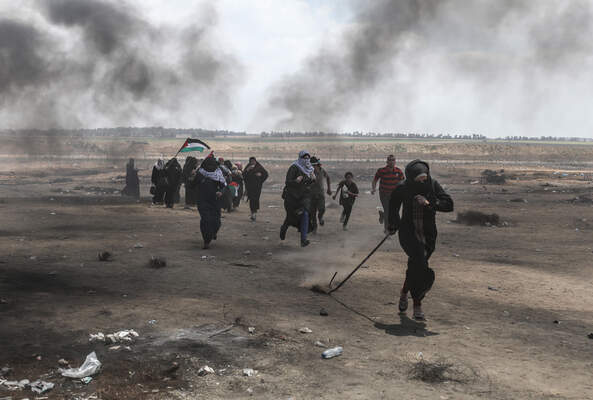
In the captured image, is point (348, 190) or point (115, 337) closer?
point (115, 337)

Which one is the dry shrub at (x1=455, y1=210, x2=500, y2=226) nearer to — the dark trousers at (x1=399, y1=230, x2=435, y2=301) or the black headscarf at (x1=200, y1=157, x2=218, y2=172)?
the black headscarf at (x1=200, y1=157, x2=218, y2=172)

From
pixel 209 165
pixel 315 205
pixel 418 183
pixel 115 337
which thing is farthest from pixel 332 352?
pixel 315 205

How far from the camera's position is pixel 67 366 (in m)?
5.00

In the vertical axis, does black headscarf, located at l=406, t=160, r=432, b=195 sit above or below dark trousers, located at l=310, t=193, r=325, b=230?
above

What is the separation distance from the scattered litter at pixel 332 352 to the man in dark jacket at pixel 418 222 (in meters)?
1.51

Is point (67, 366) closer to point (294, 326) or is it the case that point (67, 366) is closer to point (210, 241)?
point (294, 326)

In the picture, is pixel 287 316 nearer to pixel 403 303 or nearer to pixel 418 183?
pixel 403 303

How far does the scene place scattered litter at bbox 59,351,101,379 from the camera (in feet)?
15.6

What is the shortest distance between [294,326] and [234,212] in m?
12.7

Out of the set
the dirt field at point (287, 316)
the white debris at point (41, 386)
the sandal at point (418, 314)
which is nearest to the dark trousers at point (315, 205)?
the dirt field at point (287, 316)

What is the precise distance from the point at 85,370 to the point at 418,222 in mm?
3767

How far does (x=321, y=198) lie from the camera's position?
14.3 metres

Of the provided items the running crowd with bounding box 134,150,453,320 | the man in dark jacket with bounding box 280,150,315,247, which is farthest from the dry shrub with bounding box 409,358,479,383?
the man in dark jacket with bounding box 280,150,315,247

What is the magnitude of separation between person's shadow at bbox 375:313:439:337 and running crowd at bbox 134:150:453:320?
5.9 inches
